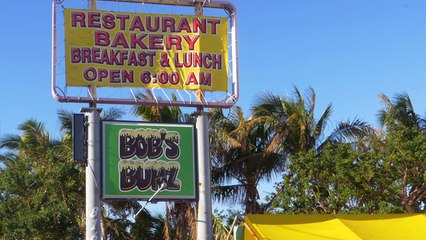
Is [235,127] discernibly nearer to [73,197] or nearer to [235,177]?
[235,177]

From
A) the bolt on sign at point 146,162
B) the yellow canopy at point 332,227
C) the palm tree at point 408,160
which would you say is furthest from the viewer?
the palm tree at point 408,160

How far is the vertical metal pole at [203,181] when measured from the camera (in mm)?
15672

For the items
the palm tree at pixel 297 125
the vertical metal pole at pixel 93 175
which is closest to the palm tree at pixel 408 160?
the palm tree at pixel 297 125

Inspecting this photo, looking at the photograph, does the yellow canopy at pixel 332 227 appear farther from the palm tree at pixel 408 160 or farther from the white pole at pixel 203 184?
the palm tree at pixel 408 160

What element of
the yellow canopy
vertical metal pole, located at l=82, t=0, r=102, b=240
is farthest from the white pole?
the yellow canopy

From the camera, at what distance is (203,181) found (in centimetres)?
1588

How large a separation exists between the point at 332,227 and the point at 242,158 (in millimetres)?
11217

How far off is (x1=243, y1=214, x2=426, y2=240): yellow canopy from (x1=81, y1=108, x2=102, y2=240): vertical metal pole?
375cm

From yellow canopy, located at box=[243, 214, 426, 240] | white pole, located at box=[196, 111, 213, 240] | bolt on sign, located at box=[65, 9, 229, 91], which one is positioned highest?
bolt on sign, located at box=[65, 9, 229, 91]

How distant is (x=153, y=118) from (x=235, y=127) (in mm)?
2768

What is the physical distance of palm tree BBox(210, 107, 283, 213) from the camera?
2373 centimetres

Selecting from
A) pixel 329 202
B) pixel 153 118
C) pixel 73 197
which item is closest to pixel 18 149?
pixel 73 197

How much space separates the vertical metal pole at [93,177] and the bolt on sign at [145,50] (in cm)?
85

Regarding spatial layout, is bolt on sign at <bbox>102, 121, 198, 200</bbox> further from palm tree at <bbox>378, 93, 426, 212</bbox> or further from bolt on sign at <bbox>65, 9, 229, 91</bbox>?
palm tree at <bbox>378, 93, 426, 212</bbox>
